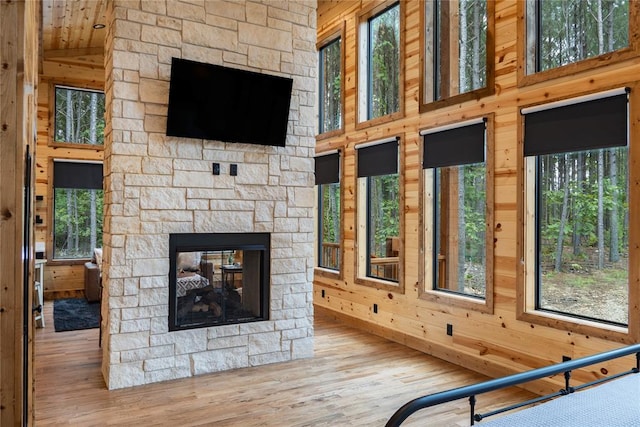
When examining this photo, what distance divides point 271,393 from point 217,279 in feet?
3.66

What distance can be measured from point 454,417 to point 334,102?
4431mm

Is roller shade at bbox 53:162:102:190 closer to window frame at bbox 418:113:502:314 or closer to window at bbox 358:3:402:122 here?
window at bbox 358:3:402:122

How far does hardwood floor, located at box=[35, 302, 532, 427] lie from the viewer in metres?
3.18

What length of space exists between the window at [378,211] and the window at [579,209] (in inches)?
64.6

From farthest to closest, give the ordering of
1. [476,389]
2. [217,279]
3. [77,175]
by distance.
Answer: [77,175] < [217,279] < [476,389]

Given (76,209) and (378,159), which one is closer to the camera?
(378,159)

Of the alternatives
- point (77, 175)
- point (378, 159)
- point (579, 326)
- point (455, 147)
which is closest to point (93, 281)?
point (77, 175)

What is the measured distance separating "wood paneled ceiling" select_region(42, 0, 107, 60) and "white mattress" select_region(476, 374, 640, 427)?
624 centimetres

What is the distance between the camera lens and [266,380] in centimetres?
390

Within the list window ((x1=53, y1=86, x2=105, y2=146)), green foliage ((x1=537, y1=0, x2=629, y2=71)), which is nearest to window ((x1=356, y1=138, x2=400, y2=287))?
green foliage ((x1=537, y1=0, x2=629, y2=71))

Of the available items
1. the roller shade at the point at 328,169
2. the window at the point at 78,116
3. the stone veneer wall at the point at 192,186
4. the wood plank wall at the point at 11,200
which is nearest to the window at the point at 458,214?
the stone veneer wall at the point at 192,186

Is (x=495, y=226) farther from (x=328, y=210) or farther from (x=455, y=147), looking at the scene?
(x=328, y=210)

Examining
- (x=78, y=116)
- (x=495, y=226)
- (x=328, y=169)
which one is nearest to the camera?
(x=495, y=226)

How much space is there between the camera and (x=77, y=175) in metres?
7.78
